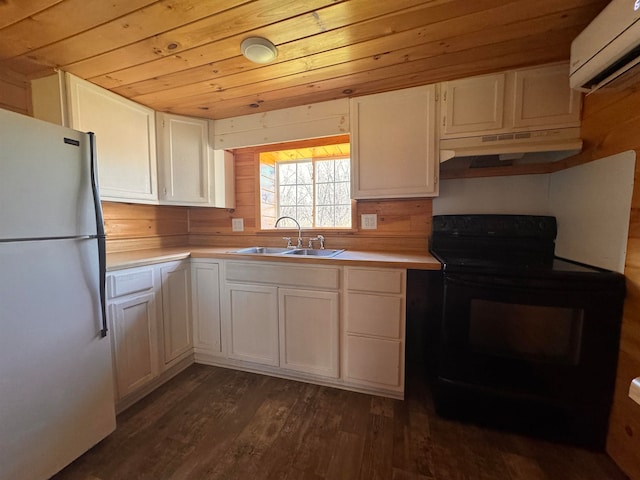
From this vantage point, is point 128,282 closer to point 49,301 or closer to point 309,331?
point 49,301

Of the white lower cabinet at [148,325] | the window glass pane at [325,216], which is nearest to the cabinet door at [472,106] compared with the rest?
the window glass pane at [325,216]

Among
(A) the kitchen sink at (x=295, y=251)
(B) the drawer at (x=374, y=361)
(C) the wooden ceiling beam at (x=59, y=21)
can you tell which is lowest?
(B) the drawer at (x=374, y=361)

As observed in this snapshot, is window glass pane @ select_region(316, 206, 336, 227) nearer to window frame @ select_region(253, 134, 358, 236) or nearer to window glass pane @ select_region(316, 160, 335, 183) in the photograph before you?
window frame @ select_region(253, 134, 358, 236)

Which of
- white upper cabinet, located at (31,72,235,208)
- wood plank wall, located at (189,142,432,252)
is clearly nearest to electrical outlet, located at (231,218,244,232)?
wood plank wall, located at (189,142,432,252)

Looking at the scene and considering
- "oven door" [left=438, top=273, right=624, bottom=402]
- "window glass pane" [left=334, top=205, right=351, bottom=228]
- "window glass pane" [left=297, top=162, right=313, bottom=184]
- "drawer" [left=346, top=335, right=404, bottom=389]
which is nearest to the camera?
"oven door" [left=438, top=273, right=624, bottom=402]

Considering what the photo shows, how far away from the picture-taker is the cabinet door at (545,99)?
4.96 ft

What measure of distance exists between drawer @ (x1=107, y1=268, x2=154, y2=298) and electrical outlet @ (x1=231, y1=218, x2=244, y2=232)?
3.09 feet

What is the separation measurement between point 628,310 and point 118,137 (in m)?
3.05

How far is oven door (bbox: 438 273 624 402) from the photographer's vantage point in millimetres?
1241

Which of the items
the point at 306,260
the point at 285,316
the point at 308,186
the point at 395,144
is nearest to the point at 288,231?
the point at 308,186

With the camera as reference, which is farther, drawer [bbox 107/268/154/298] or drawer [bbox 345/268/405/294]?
drawer [bbox 345/268/405/294]

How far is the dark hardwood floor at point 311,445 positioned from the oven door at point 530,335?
0.90 feet

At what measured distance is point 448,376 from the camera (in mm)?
1484

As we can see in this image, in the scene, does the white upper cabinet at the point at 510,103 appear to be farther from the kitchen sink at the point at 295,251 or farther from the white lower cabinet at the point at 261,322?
the kitchen sink at the point at 295,251
